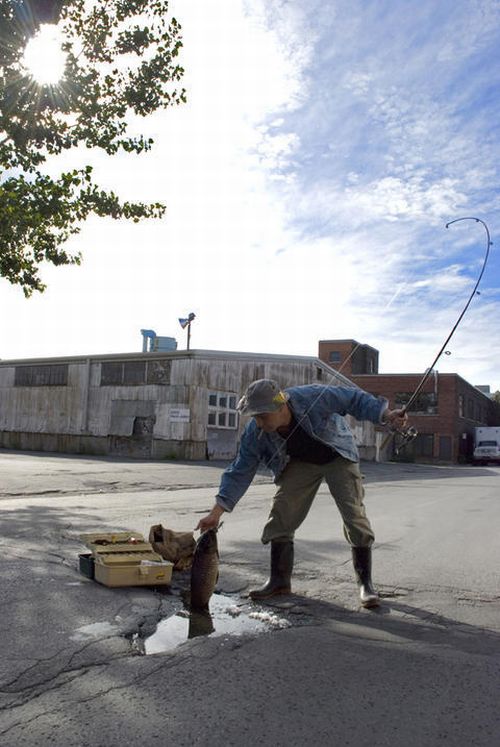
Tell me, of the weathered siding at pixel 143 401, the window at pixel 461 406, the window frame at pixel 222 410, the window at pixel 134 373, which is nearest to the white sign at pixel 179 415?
the weathered siding at pixel 143 401

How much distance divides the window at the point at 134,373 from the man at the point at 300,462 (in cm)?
2322

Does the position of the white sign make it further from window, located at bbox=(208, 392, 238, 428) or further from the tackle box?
the tackle box

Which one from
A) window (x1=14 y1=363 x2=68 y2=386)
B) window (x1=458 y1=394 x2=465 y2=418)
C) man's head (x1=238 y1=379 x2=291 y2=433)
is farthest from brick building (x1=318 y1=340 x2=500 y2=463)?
man's head (x1=238 y1=379 x2=291 y2=433)

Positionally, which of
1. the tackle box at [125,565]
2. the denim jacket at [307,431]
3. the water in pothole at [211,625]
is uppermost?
the denim jacket at [307,431]

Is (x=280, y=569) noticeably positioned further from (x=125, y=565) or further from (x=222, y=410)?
(x=222, y=410)

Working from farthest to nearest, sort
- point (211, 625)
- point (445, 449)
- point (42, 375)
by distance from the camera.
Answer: point (445, 449), point (42, 375), point (211, 625)

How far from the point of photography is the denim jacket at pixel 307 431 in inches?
173

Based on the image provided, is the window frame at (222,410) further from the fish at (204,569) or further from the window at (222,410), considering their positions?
the fish at (204,569)

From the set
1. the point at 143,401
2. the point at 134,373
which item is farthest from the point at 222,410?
the point at 134,373

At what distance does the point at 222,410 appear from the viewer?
92.1ft

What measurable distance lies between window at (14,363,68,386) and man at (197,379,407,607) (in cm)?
2801

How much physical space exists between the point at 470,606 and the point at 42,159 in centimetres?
1395

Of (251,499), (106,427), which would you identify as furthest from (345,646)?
(106,427)

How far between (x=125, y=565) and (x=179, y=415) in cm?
2230
